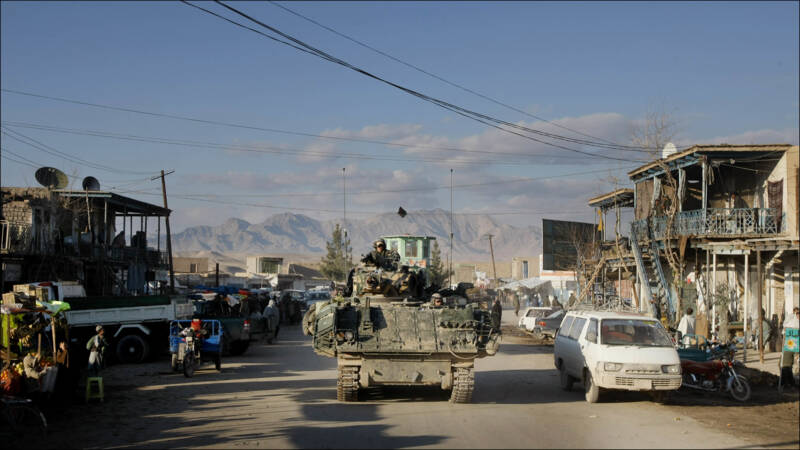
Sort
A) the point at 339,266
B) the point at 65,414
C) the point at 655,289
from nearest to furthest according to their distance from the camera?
the point at 65,414 → the point at 655,289 → the point at 339,266

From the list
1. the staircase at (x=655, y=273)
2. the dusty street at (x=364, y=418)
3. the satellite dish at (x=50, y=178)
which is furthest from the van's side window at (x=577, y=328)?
the satellite dish at (x=50, y=178)

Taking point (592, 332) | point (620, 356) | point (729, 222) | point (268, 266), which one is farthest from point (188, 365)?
point (268, 266)

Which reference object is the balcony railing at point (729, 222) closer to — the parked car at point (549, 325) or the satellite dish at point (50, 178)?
the parked car at point (549, 325)

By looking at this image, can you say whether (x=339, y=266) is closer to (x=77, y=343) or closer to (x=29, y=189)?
(x=29, y=189)

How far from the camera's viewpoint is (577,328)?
1538cm

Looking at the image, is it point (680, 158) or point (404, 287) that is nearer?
point (404, 287)

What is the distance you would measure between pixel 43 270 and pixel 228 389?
18550 millimetres

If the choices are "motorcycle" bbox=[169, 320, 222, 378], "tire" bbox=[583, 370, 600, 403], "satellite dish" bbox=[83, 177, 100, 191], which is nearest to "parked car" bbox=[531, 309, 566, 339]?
"motorcycle" bbox=[169, 320, 222, 378]

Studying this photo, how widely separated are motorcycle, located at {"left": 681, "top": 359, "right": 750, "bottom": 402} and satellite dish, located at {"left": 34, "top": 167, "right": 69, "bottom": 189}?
30586mm

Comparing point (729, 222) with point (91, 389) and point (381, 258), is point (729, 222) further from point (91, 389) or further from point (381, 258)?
point (91, 389)

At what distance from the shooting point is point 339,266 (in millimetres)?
77812

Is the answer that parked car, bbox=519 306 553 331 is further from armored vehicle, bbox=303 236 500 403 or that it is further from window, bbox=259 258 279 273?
window, bbox=259 258 279 273

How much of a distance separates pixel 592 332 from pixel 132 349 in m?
13.3

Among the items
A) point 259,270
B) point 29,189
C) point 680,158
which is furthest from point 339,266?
point 680,158
